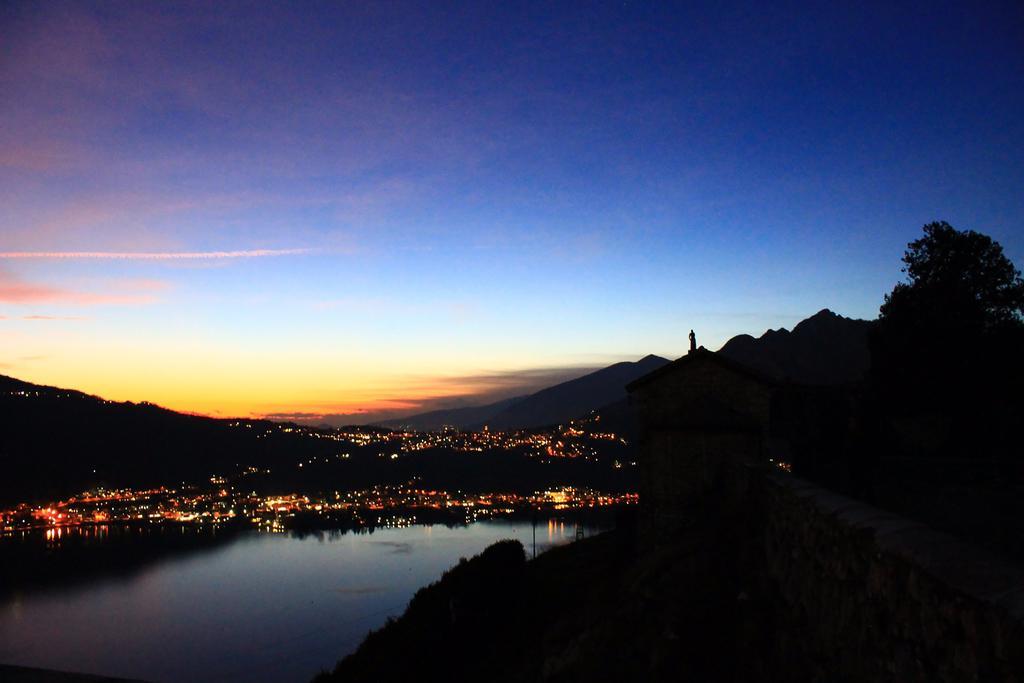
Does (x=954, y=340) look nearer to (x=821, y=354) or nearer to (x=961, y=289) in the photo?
(x=961, y=289)

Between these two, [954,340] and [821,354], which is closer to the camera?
[954,340]

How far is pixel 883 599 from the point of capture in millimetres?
4906

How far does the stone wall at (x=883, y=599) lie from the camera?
3.49m

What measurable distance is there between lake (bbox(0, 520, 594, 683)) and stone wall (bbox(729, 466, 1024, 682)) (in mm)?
55391

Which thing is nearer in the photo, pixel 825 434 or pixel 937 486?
pixel 937 486

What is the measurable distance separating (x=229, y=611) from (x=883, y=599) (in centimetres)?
9669

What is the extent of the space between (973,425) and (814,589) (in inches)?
1115

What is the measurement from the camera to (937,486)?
18047 millimetres

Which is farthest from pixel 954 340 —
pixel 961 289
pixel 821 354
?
pixel 821 354

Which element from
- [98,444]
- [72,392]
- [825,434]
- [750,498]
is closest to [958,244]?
[825,434]

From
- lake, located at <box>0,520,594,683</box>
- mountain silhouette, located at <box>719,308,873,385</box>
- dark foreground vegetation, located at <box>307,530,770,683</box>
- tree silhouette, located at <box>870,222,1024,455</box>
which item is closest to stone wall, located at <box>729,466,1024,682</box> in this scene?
dark foreground vegetation, located at <box>307,530,770,683</box>

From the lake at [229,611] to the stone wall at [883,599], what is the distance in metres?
55.4

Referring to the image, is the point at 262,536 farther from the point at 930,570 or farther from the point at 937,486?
the point at 930,570

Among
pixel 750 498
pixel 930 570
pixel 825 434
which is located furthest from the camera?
pixel 825 434
